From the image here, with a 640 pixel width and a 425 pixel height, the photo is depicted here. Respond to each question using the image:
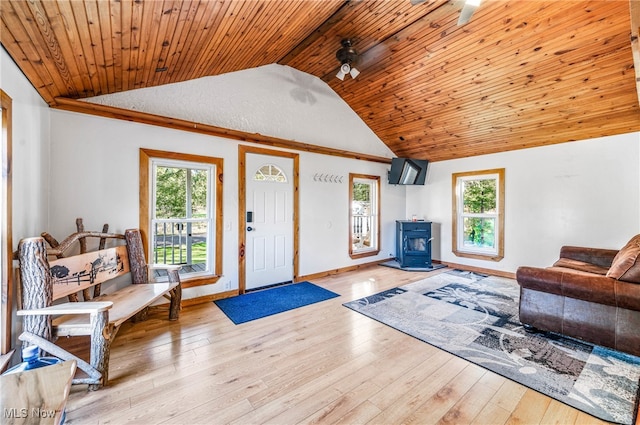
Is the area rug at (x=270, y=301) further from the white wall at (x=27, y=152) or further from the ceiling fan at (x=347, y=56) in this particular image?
the ceiling fan at (x=347, y=56)

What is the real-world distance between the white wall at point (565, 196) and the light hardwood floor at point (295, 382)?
145 inches

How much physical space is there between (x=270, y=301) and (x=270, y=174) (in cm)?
201

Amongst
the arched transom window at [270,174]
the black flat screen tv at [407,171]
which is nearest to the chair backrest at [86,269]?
the arched transom window at [270,174]

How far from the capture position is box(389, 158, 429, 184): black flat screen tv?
19.7 feet

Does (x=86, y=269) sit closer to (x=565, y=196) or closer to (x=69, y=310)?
(x=69, y=310)

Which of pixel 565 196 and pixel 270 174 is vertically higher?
pixel 270 174

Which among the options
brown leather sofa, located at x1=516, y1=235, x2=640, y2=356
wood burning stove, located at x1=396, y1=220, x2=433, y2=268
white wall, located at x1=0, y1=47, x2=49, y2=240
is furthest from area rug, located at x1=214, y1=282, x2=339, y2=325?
brown leather sofa, located at x1=516, y1=235, x2=640, y2=356

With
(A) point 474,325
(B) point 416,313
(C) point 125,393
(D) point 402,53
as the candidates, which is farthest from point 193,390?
(D) point 402,53

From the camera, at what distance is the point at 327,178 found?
513 centimetres

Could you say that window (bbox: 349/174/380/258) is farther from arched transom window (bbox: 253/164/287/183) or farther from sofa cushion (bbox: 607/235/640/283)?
sofa cushion (bbox: 607/235/640/283)

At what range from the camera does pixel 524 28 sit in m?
2.98

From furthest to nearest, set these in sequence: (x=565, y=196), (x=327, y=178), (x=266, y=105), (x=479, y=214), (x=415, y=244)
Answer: (x=415, y=244), (x=479, y=214), (x=327, y=178), (x=565, y=196), (x=266, y=105)

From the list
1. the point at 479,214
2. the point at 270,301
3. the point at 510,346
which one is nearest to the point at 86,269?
the point at 270,301

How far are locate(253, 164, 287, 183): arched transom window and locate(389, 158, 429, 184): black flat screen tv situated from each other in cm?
275
